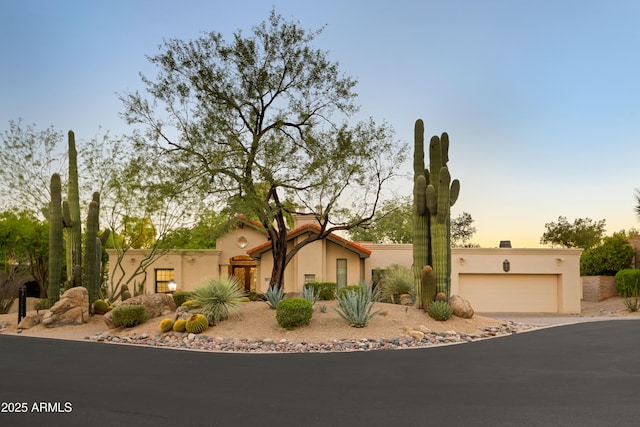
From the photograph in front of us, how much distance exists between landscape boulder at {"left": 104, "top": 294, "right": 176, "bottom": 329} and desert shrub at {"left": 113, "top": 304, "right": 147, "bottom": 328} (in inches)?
11.9

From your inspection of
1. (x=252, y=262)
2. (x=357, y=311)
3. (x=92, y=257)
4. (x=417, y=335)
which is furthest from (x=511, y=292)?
(x=92, y=257)

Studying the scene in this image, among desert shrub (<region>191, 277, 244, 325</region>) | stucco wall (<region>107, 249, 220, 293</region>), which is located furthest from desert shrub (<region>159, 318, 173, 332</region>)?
stucco wall (<region>107, 249, 220, 293</region>)

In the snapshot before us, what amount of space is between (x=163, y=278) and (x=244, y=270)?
5.00m

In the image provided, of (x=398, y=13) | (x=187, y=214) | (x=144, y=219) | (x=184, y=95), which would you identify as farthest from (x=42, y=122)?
(x=398, y=13)

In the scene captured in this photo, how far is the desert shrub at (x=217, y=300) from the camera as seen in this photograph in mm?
16359

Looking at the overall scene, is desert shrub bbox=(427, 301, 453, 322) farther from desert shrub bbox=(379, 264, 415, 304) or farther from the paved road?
desert shrub bbox=(379, 264, 415, 304)

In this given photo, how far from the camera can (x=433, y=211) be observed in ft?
59.9

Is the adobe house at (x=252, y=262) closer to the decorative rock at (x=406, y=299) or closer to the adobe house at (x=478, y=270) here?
the adobe house at (x=478, y=270)

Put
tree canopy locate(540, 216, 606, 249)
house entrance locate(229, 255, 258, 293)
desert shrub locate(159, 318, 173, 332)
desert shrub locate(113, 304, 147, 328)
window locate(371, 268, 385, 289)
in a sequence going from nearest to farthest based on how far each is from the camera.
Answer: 1. desert shrub locate(159, 318, 173, 332)
2. desert shrub locate(113, 304, 147, 328)
3. window locate(371, 268, 385, 289)
4. house entrance locate(229, 255, 258, 293)
5. tree canopy locate(540, 216, 606, 249)

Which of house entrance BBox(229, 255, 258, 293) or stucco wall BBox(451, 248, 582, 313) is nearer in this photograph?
stucco wall BBox(451, 248, 582, 313)

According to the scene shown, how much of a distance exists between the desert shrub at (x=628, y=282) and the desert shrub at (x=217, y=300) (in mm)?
27298

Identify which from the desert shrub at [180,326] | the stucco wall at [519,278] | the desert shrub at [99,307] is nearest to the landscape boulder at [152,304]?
the desert shrub at [99,307]

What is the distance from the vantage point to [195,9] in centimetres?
1864

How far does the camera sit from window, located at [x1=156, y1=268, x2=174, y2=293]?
98.4 feet
